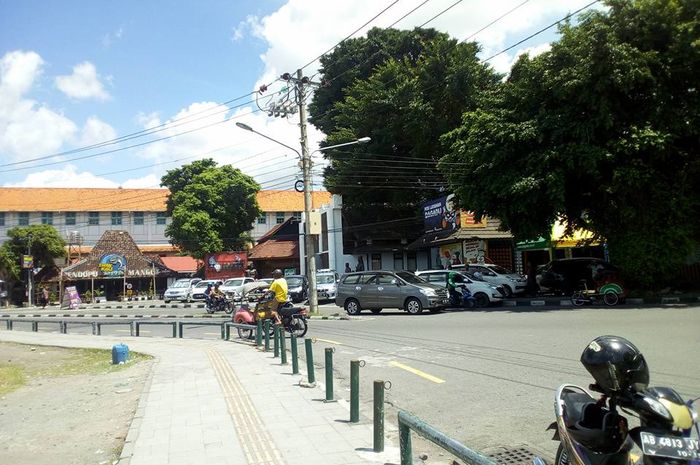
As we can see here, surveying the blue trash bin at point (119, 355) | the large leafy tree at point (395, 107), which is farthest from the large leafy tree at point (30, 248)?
the blue trash bin at point (119, 355)

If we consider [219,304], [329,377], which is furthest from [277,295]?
[219,304]

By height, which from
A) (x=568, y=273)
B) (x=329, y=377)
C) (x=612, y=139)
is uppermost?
(x=612, y=139)

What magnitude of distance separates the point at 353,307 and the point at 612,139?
38.5 ft

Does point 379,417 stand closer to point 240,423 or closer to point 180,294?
point 240,423

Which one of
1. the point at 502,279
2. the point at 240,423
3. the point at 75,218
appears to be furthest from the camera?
the point at 75,218

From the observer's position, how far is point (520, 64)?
75.7 ft

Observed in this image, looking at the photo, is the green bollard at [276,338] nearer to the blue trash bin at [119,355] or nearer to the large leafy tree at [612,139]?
the blue trash bin at [119,355]

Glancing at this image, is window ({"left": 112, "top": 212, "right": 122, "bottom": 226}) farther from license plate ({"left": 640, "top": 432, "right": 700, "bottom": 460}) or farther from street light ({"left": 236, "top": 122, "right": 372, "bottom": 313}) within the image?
license plate ({"left": 640, "top": 432, "right": 700, "bottom": 460})

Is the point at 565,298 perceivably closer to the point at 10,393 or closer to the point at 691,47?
the point at 691,47

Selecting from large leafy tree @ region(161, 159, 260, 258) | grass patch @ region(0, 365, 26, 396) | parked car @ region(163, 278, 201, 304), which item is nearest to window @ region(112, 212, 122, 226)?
large leafy tree @ region(161, 159, 260, 258)

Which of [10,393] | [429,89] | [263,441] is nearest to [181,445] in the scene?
[263,441]

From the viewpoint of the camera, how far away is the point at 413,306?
20.4m

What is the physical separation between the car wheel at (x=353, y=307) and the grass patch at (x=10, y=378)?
1168cm

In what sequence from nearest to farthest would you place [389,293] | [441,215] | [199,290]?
[389,293], [441,215], [199,290]
